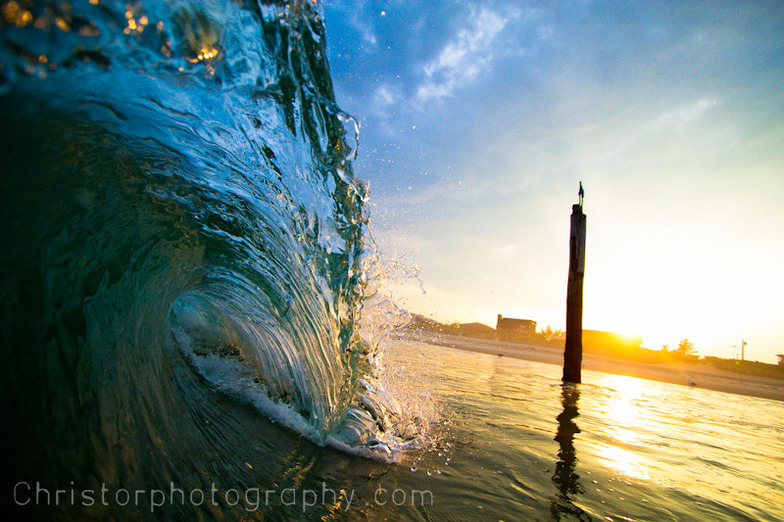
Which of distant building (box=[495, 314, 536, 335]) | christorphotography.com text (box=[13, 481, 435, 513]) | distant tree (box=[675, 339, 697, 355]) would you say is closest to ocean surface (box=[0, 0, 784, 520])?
christorphotography.com text (box=[13, 481, 435, 513])

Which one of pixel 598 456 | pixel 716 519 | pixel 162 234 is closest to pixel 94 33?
pixel 162 234

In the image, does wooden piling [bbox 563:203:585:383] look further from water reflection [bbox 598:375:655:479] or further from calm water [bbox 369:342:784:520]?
calm water [bbox 369:342:784:520]

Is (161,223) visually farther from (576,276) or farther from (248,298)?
(576,276)

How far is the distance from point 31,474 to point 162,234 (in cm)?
199

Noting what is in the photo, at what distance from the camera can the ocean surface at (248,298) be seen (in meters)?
1.23

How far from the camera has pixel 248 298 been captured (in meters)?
3.74

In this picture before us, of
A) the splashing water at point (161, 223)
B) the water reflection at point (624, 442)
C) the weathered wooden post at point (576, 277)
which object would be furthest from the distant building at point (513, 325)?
the splashing water at point (161, 223)

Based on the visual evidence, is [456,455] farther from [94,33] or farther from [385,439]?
[94,33]

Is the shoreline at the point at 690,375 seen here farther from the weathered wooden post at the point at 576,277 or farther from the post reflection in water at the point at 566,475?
the post reflection in water at the point at 566,475

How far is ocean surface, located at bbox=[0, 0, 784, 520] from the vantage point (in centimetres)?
123

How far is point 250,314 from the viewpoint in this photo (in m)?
3.95

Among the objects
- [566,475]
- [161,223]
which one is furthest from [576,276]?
[161,223]

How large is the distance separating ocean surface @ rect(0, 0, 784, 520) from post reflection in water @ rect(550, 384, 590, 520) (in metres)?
0.02

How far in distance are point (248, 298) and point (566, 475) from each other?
11.1 ft
